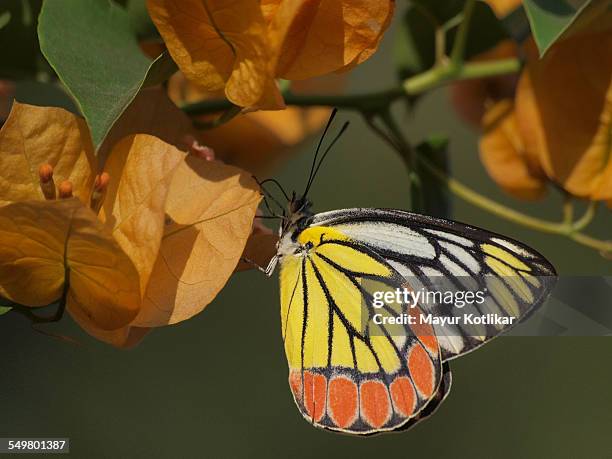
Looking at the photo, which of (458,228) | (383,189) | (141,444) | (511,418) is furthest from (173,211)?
(383,189)

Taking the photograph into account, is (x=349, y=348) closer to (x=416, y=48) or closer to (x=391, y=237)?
(x=391, y=237)

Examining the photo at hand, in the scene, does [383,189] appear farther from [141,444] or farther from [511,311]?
[511,311]

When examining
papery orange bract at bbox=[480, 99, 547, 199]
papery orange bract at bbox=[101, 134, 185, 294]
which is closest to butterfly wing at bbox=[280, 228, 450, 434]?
papery orange bract at bbox=[480, 99, 547, 199]

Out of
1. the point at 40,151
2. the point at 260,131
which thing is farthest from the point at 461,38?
the point at 40,151

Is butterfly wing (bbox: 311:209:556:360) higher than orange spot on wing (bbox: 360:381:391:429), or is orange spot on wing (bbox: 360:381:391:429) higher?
butterfly wing (bbox: 311:209:556:360)

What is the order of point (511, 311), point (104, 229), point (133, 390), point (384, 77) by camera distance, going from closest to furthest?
point (104, 229) < point (511, 311) < point (133, 390) < point (384, 77)

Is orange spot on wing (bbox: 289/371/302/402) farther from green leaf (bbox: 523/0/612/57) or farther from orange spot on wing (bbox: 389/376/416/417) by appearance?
green leaf (bbox: 523/0/612/57)
